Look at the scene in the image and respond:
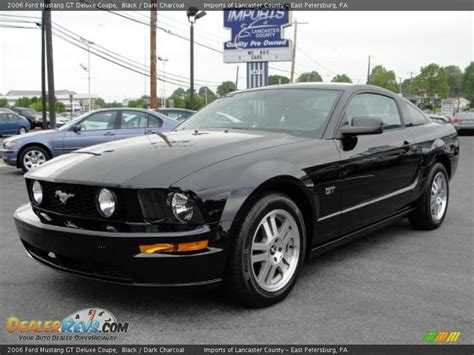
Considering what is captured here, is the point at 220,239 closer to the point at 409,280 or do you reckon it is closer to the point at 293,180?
the point at 293,180

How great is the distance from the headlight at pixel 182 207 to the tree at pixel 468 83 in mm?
135331

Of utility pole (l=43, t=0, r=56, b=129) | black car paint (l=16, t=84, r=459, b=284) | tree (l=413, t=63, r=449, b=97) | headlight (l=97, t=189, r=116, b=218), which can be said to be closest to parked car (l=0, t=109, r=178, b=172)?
utility pole (l=43, t=0, r=56, b=129)

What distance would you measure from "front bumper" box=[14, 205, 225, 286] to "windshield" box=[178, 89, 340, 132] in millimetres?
1470

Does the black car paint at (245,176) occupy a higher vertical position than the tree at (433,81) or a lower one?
lower

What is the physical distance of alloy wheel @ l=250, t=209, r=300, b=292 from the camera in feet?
9.92

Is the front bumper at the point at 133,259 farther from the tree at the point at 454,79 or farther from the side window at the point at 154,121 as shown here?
the tree at the point at 454,79

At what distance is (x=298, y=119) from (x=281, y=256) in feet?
4.02

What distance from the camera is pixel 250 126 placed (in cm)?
394

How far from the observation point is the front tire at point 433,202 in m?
4.91

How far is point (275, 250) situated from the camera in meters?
3.14

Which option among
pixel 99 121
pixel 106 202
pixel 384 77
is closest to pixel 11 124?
pixel 99 121

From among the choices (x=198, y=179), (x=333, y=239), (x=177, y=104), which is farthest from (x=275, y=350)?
(x=177, y=104)

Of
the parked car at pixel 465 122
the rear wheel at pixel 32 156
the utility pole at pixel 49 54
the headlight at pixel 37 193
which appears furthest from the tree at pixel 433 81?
the headlight at pixel 37 193
